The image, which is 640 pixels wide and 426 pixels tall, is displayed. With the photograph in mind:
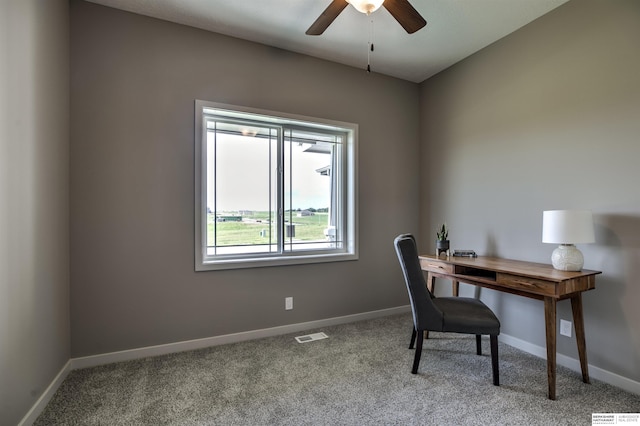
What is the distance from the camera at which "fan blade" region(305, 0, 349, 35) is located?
185 centimetres

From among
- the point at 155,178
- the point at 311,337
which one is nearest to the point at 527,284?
the point at 311,337

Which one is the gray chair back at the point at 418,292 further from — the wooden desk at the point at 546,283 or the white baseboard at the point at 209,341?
the white baseboard at the point at 209,341

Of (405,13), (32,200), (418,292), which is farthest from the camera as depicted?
(418,292)

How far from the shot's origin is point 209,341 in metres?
2.72

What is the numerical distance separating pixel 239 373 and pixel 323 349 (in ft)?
2.45

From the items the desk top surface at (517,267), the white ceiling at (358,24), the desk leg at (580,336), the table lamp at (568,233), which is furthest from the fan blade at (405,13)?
A: the desk leg at (580,336)

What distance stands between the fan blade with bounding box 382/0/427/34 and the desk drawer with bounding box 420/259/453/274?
73.6 inches

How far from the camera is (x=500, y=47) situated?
2.86 meters

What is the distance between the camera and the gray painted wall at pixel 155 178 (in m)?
2.34

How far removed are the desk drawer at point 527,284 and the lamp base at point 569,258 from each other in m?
0.28

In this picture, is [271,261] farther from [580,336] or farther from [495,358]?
[580,336]

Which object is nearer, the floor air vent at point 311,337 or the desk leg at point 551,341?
the desk leg at point 551,341

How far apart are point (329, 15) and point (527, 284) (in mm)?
2240

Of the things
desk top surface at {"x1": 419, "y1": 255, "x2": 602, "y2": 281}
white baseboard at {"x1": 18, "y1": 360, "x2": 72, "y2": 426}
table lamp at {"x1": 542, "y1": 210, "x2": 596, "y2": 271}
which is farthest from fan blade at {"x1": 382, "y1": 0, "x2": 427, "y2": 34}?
white baseboard at {"x1": 18, "y1": 360, "x2": 72, "y2": 426}
